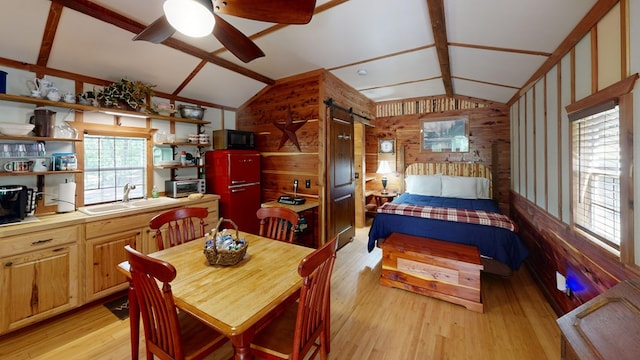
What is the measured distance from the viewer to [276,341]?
4.54 ft

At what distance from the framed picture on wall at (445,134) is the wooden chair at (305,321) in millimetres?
4470

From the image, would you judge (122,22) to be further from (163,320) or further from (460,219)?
(460,219)

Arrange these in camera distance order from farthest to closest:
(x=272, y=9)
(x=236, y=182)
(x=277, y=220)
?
(x=236, y=182)
(x=277, y=220)
(x=272, y=9)

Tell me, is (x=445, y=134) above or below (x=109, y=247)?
above

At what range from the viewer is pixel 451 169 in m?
4.96

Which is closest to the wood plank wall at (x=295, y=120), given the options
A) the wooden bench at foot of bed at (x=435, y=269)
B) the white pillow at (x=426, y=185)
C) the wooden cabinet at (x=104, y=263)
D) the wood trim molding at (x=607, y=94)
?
the wooden bench at foot of bed at (x=435, y=269)

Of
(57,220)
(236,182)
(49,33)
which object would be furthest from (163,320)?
(49,33)

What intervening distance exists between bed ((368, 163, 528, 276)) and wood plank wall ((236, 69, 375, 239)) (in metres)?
1.11

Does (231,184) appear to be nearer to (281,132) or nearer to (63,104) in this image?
(281,132)

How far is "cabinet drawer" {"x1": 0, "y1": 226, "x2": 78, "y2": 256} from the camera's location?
2.00m

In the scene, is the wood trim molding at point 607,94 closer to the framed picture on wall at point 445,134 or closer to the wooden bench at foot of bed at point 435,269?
the wooden bench at foot of bed at point 435,269

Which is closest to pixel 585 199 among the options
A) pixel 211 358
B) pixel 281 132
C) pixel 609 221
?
pixel 609 221

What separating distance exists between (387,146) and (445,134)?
1195 millimetres

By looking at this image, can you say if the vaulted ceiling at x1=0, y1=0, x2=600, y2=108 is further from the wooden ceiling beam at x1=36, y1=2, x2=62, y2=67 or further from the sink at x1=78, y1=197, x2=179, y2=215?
the sink at x1=78, y1=197, x2=179, y2=215
